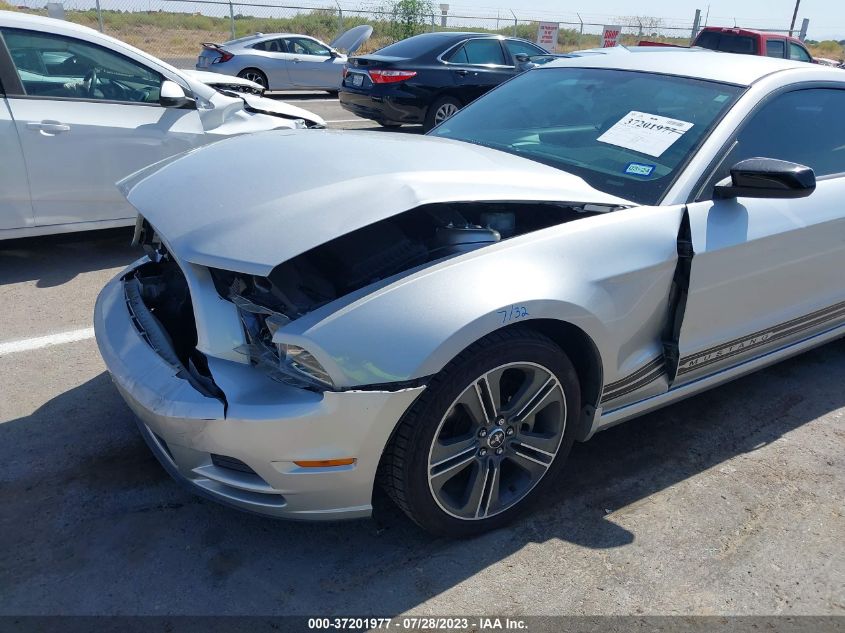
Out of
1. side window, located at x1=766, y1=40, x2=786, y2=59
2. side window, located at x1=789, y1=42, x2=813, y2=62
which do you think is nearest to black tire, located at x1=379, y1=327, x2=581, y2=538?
side window, located at x1=766, y1=40, x2=786, y2=59

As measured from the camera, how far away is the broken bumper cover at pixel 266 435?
2.18m

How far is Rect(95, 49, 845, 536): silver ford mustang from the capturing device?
223cm

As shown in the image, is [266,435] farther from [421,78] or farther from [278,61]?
→ [278,61]

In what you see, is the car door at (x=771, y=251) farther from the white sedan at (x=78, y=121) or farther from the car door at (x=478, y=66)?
the car door at (x=478, y=66)

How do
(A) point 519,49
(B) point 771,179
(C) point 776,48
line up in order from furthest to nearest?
(C) point 776,48 < (A) point 519,49 < (B) point 771,179

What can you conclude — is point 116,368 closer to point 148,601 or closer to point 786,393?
point 148,601

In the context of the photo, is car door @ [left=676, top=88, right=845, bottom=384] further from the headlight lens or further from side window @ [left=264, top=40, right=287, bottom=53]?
side window @ [left=264, top=40, right=287, bottom=53]

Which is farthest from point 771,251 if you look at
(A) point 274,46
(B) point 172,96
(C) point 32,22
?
(A) point 274,46

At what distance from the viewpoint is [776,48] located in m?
14.4

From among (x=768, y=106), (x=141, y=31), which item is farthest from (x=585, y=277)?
(x=141, y=31)

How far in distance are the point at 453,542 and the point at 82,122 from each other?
3.92 m

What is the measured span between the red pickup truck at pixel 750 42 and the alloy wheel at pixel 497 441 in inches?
529

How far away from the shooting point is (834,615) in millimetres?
2424

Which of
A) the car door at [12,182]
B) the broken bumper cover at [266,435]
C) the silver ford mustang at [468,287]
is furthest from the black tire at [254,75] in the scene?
the broken bumper cover at [266,435]
